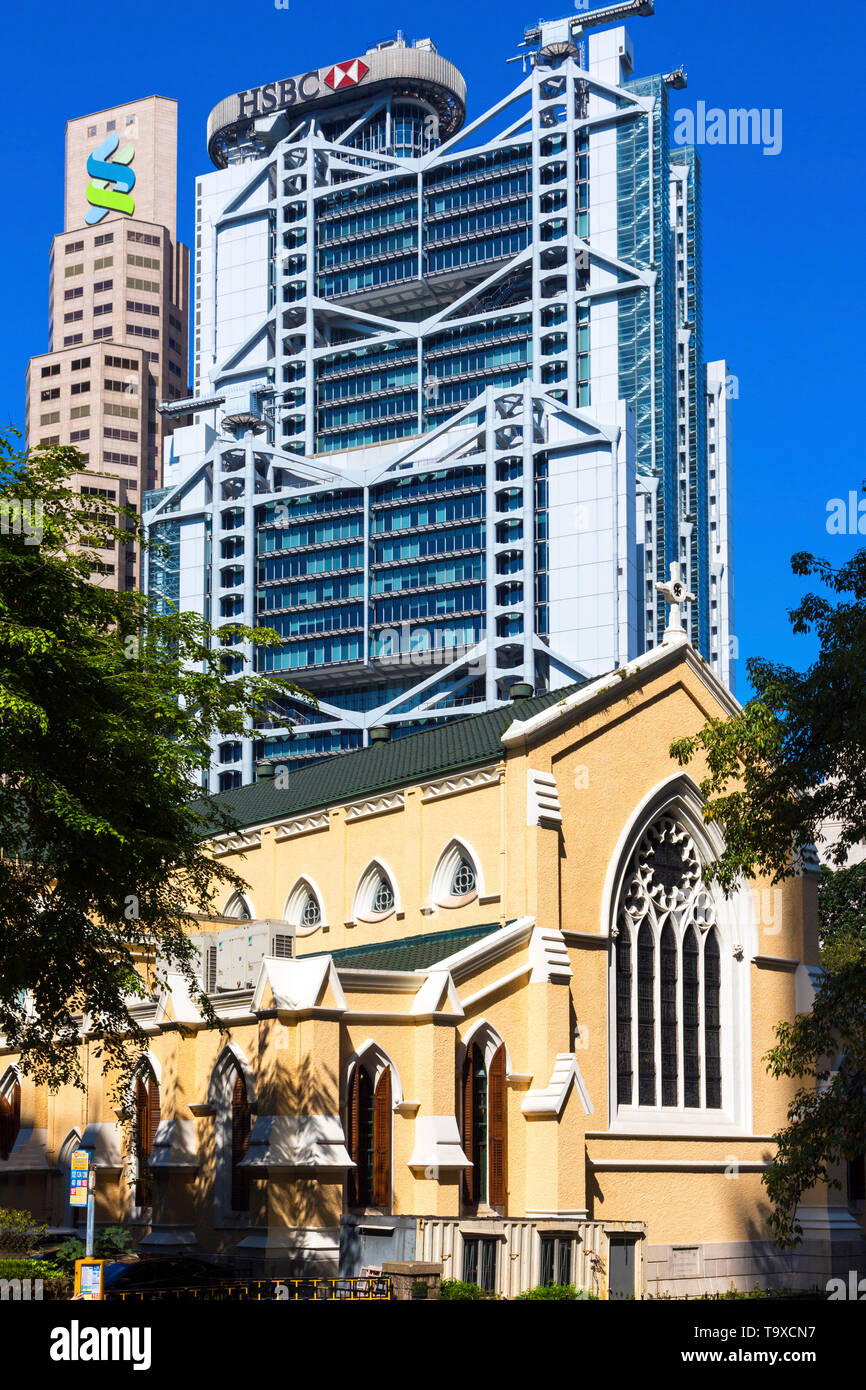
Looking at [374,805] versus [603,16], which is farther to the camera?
[603,16]

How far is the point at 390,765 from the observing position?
43.3 m

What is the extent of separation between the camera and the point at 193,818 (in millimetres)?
26172

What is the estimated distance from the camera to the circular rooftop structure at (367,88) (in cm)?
16675

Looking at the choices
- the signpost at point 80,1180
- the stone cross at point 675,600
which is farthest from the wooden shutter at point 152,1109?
the stone cross at point 675,600

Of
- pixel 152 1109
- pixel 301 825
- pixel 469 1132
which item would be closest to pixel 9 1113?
pixel 152 1109

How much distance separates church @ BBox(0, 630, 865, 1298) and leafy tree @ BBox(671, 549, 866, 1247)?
539 cm

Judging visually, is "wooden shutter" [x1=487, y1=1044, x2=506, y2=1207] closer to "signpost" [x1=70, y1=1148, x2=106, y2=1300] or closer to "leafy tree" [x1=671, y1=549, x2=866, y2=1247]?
"leafy tree" [x1=671, y1=549, x2=866, y2=1247]

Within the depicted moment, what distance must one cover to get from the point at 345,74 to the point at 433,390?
37235 mm

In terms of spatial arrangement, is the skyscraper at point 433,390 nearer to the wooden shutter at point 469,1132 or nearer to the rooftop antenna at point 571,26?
the rooftop antenna at point 571,26

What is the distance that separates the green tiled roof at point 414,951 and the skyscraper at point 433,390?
92604 mm

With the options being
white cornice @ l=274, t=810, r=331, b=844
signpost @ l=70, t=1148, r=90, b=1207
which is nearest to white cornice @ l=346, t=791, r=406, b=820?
white cornice @ l=274, t=810, r=331, b=844
